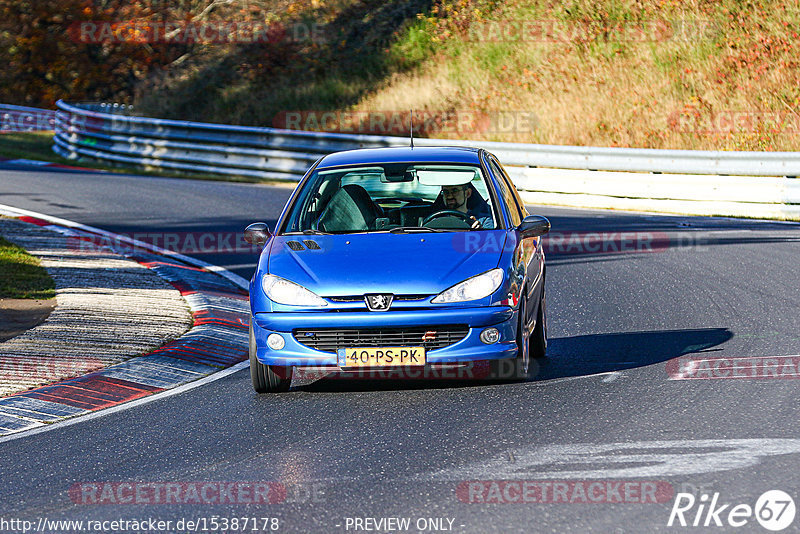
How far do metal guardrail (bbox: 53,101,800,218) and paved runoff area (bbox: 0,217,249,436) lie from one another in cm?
790

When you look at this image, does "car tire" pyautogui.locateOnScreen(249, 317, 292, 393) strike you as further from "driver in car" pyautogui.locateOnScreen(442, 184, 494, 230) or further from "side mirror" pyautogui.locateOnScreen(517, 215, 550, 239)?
"side mirror" pyautogui.locateOnScreen(517, 215, 550, 239)

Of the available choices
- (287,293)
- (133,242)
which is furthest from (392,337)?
(133,242)

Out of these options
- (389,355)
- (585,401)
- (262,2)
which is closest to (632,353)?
(585,401)

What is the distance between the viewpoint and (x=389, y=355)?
25.6ft

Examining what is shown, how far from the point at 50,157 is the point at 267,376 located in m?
25.5

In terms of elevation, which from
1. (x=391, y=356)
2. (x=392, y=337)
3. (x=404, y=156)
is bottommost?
(x=391, y=356)

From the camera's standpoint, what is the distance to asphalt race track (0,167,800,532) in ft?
18.5

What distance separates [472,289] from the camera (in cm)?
793

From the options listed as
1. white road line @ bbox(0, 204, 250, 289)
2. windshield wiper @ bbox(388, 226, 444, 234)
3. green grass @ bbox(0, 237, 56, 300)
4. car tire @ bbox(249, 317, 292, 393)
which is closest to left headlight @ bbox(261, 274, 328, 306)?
car tire @ bbox(249, 317, 292, 393)

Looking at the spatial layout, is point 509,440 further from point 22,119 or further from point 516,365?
point 22,119

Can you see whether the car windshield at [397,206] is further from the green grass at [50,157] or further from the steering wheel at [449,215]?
the green grass at [50,157]

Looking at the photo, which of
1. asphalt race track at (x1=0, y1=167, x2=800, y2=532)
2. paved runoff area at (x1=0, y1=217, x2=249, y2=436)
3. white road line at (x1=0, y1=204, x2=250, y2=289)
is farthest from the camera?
white road line at (x1=0, y1=204, x2=250, y2=289)

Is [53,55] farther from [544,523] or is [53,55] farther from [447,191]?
[544,523]

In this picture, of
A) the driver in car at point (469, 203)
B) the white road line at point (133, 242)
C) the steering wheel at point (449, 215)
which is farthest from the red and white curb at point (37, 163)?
the steering wheel at point (449, 215)
